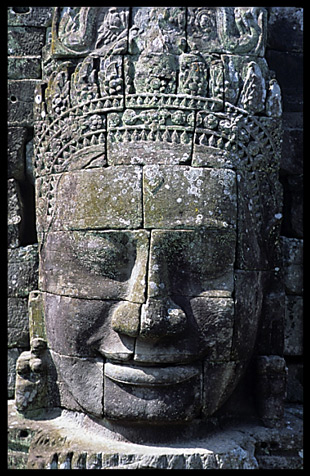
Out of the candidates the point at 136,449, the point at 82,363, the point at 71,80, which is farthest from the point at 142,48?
the point at 136,449

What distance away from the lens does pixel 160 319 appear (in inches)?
140

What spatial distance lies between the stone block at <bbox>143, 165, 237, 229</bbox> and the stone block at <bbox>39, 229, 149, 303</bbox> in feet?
0.64

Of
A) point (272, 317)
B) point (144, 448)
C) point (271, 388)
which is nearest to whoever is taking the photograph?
point (144, 448)

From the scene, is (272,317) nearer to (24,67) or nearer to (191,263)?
(191,263)

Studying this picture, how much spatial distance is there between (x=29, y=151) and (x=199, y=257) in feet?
5.94

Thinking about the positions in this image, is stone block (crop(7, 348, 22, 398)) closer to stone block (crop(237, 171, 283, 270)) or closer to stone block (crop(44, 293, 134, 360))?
stone block (crop(44, 293, 134, 360))

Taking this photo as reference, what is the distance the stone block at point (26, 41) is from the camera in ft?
14.8

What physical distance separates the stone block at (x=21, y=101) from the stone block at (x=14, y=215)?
52 cm

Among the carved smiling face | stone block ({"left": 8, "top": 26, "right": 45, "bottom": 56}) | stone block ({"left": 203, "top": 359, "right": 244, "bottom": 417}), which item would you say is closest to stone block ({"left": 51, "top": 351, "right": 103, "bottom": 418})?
the carved smiling face

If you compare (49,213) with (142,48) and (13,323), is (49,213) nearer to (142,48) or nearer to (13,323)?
(13,323)

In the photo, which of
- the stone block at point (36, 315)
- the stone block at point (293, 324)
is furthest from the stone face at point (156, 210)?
the stone block at point (293, 324)

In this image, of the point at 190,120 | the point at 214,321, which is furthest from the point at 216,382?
the point at 190,120

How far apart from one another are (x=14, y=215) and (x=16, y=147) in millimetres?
579

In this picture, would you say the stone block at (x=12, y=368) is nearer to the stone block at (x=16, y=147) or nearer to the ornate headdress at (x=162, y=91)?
the ornate headdress at (x=162, y=91)
